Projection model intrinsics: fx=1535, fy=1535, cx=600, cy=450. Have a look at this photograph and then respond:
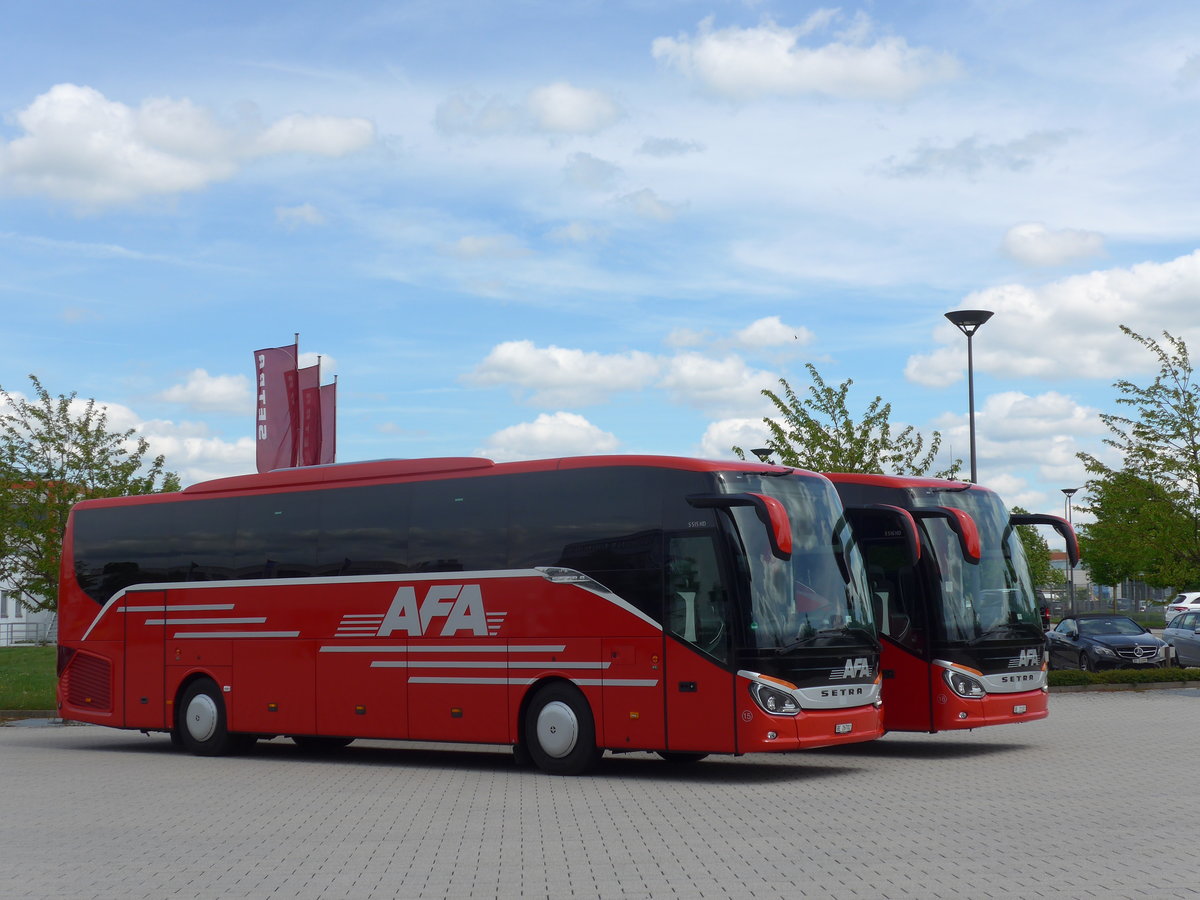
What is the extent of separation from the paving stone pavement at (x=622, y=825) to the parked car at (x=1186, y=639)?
50.9 feet

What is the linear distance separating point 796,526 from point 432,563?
423cm

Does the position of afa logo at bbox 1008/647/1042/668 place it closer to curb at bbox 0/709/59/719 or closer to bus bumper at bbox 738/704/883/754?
bus bumper at bbox 738/704/883/754

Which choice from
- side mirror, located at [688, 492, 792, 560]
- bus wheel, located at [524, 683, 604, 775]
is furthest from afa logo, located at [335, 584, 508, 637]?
side mirror, located at [688, 492, 792, 560]

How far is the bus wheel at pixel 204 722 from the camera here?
766 inches

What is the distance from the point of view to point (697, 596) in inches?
592

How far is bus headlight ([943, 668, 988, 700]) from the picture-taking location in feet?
55.5

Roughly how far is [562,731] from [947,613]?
14.9ft

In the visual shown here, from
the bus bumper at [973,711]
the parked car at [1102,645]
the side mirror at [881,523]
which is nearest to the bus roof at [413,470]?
the side mirror at [881,523]

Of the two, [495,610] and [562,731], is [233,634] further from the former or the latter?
[562,731]

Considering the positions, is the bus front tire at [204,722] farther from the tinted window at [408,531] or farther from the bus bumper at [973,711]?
the bus bumper at [973,711]

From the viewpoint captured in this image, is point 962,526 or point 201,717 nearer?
point 962,526

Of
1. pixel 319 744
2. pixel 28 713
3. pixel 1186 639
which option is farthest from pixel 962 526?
pixel 1186 639

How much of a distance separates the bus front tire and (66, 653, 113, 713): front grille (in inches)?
52.8

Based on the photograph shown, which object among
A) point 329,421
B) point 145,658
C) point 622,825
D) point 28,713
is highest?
point 329,421
